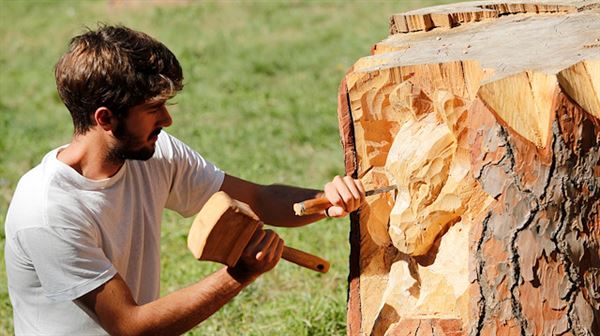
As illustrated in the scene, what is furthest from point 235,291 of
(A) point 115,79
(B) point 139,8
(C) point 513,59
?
(B) point 139,8

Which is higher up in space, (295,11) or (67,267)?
(295,11)

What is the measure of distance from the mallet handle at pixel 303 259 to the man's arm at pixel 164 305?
0.63ft

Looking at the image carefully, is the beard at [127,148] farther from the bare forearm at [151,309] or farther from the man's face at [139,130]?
the bare forearm at [151,309]

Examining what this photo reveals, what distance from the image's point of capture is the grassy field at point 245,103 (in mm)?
4379

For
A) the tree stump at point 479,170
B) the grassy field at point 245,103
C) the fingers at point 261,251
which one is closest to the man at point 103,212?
the fingers at point 261,251

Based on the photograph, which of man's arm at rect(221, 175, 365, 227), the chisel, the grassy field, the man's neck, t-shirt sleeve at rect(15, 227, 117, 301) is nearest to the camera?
the chisel

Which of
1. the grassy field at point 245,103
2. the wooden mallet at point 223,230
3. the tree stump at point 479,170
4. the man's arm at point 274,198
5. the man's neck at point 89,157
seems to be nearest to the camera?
the tree stump at point 479,170

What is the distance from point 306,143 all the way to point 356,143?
3413mm

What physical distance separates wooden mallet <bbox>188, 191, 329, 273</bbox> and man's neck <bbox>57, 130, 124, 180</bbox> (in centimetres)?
46

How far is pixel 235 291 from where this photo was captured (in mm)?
2734

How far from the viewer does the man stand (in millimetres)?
2766

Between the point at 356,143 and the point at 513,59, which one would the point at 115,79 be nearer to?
the point at 356,143

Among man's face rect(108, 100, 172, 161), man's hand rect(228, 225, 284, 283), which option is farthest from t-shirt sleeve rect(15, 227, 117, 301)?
man's hand rect(228, 225, 284, 283)

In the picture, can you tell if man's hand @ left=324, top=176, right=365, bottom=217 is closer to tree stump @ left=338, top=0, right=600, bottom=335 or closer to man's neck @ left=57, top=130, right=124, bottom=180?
tree stump @ left=338, top=0, right=600, bottom=335
